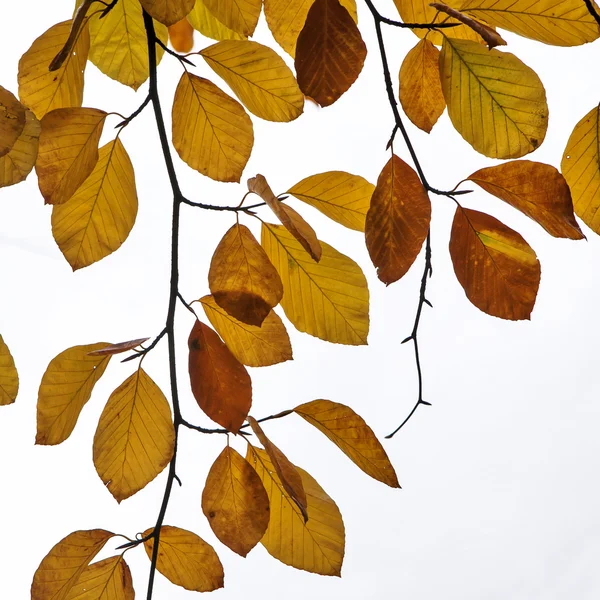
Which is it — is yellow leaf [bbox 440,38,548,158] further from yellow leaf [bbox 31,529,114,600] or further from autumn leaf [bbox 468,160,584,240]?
yellow leaf [bbox 31,529,114,600]

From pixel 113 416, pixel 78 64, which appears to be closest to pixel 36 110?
pixel 78 64

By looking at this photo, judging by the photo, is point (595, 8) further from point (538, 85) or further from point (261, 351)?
point (261, 351)

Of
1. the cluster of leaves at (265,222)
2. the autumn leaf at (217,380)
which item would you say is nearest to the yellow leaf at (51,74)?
the cluster of leaves at (265,222)

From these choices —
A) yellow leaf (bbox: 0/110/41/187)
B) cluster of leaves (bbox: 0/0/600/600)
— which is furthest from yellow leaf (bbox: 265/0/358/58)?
yellow leaf (bbox: 0/110/41/187)

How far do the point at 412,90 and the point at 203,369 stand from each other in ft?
0.46

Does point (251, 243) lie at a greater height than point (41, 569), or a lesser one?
greater

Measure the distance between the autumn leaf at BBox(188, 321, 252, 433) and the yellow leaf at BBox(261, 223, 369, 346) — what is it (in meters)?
0.03

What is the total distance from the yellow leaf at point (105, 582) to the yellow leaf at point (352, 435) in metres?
0.10

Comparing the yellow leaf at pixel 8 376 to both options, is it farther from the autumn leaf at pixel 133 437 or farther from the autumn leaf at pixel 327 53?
the autumn leaf at pixel 327 53

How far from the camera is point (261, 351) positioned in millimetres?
283

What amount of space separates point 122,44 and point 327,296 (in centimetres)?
16

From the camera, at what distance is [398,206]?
0.24m

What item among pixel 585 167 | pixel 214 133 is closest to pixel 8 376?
pixel 214 133

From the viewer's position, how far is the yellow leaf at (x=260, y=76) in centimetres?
27
